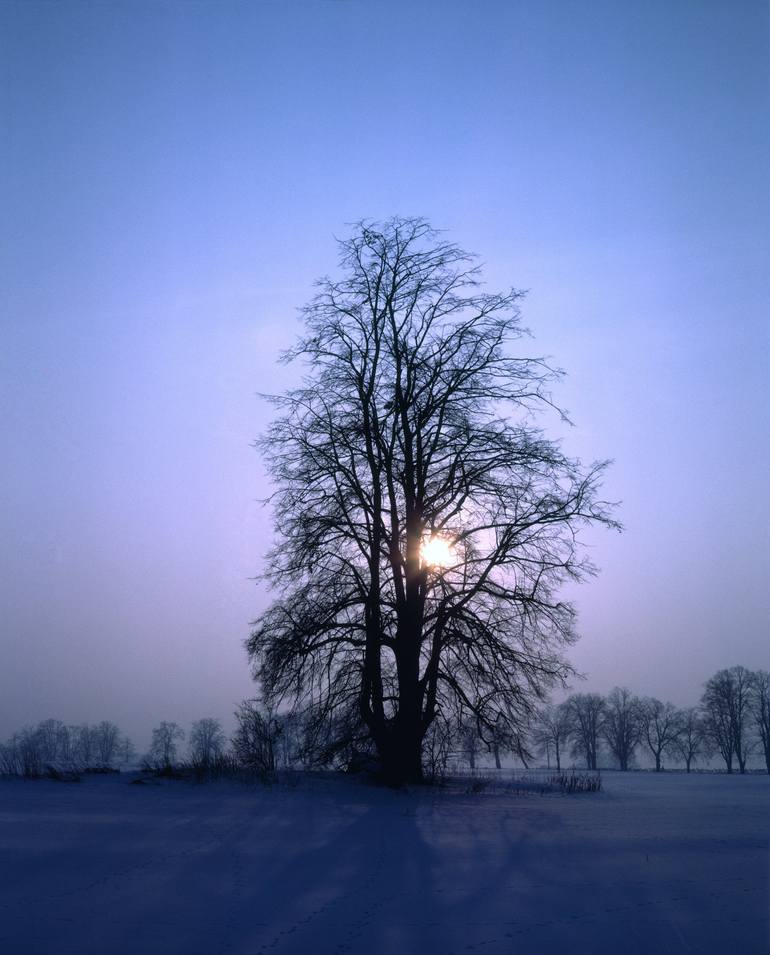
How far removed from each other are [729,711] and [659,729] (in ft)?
41.0

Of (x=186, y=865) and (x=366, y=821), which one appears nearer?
(x=186, y=865)

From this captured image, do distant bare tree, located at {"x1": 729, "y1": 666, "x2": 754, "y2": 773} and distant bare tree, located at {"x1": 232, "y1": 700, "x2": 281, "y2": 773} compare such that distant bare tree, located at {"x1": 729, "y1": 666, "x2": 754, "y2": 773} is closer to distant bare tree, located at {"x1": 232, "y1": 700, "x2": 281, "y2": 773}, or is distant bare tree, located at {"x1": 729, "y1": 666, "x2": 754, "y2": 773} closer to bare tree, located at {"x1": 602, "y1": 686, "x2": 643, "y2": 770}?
bare tree, located at {"x1": 602, "y1": 686, "x2": 643, "y2": 770}

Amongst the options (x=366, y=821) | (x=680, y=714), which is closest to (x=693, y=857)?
(x=366, y=821)

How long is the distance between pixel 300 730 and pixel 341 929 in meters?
12.7

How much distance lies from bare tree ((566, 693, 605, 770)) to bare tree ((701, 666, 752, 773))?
40.3ft

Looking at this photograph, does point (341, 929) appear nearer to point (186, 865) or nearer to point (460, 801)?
point (186, 865)

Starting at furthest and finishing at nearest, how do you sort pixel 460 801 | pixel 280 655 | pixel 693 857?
1. pixel 280 655
2. pixel 460 801
3. pixel 693 857

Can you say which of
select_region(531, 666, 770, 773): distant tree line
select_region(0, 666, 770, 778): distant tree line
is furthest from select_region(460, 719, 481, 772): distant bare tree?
select_region(531, 666, 770, 773): distant tree line

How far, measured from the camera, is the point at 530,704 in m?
18.3

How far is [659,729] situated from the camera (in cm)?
7494

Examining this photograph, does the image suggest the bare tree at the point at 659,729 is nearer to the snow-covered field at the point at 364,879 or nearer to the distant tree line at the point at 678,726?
the distant tree line at the point at 678,726

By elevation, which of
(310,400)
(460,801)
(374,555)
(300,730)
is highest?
(310,400)

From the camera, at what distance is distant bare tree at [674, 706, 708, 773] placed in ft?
235

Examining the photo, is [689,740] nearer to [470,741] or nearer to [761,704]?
[761,704]
